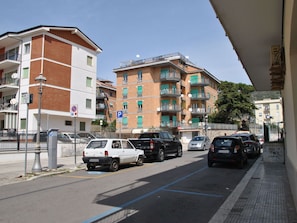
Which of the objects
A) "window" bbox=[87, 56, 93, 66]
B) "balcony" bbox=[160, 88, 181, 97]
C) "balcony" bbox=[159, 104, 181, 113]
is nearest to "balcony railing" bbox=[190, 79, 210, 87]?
"balcony" bbox=[160, 88, 181, 97]

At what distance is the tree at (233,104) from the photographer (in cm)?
6056

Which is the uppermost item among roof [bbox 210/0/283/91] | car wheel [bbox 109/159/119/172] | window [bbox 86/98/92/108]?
window [bbox 86/98/92/108]

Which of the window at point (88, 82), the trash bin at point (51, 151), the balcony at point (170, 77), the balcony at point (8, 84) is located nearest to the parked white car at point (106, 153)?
the trash bin at point (51, 151)

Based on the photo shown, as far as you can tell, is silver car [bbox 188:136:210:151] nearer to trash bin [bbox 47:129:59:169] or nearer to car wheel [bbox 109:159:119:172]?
car wheel [bbox 109:159:119:172]

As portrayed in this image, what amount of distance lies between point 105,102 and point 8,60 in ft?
111

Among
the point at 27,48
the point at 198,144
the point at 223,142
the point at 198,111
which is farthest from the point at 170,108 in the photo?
the point at 223,142

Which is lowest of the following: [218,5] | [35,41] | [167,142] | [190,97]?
[167,142]

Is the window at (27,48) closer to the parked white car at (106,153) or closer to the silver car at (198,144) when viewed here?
the silver car at (198,144)

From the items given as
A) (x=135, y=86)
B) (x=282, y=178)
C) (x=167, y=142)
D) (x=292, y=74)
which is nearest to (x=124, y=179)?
(x=282, y=178)

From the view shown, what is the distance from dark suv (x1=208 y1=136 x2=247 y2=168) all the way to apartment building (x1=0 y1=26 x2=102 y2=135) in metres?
24.2

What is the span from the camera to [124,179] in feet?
34.3

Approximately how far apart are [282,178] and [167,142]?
930 centimetres

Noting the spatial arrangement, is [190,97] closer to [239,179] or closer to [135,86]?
[135,86]

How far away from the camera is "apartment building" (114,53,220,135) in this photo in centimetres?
Result: 5231
